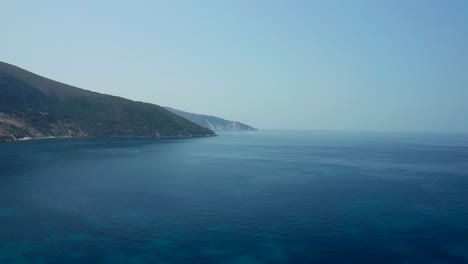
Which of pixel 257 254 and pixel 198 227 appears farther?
pixel 198 227

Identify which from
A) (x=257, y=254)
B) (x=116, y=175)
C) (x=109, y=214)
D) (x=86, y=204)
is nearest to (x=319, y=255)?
(x=257, y=254)

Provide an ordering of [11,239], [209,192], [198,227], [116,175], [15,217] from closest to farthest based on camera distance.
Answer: [11,239] → [198,227] → [15,217] → [209,192] → [116,175]

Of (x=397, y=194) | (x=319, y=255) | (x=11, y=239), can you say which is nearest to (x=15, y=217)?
(x=11, y=239)

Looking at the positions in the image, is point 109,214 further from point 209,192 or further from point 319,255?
point 319,255

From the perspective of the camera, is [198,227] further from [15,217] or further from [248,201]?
[15,217]

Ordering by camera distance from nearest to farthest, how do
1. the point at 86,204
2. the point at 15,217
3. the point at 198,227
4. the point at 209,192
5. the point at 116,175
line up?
the point at 198,227 < the point at 15,217 < the point at 86,204 < the point at 209,192 < the point at 116,175

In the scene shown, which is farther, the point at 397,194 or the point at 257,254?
the point at 397,194

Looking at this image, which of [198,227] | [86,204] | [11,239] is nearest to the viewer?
[11,239]

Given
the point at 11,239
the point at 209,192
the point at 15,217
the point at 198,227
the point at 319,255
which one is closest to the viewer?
the point at 319,255
